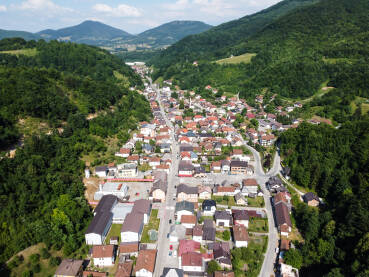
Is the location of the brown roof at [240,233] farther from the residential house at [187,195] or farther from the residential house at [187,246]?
the residential house at [187,195]

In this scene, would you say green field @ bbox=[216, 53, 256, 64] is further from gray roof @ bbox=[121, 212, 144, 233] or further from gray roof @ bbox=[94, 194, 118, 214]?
gray roof @ bbox=[121, 212, 144, 233]

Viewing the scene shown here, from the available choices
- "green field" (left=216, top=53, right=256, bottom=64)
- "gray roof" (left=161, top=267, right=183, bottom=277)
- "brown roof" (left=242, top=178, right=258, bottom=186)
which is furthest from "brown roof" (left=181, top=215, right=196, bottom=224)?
"green field" (left=216, top=53, right=256, bottom=64)

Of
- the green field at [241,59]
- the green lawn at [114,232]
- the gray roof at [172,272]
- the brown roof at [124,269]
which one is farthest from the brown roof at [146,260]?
the green field at [241,59]

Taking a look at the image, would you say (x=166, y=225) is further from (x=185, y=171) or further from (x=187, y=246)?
(x=185, y=171)

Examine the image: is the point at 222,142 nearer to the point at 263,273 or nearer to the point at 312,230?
the point at 312,230

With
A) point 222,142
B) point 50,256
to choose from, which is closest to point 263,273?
point 50,256

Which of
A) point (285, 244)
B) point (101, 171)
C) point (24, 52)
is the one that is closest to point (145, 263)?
point (285, 244)

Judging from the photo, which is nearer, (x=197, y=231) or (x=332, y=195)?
(x=197, y=231)
